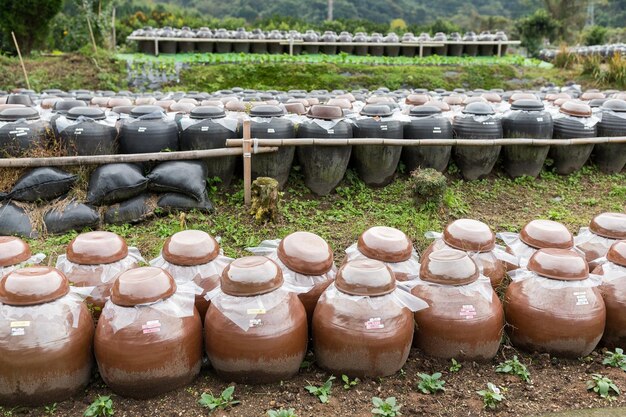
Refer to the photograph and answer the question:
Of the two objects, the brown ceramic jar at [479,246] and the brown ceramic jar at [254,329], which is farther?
the brown ceramic jar at [479,246]

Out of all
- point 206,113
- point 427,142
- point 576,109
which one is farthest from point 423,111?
point 206,113

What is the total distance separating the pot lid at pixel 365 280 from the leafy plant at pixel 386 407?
22.8 inches

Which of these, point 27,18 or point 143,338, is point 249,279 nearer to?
point 143,338

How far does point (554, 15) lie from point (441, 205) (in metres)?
31.2

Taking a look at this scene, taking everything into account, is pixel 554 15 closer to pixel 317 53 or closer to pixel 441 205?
pixel 317 53

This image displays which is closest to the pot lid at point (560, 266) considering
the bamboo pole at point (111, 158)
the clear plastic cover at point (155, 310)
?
the clear plastic cover at point (155, 310)

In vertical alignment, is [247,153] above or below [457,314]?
above

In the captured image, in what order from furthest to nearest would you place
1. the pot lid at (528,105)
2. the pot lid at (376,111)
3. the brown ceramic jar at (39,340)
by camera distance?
the pot lid at (528,105), the pot lid at (376,111), the brown ceramic jar at (39,340)

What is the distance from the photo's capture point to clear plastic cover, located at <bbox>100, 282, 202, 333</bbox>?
306 cm

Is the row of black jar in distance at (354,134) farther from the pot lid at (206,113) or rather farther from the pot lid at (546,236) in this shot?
the pot lid at (546,236)

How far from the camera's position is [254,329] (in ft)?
10.4

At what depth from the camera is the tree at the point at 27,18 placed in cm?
1538

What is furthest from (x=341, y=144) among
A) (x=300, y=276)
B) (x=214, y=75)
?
(x=214, y=75)

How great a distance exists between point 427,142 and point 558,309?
3.27 m
